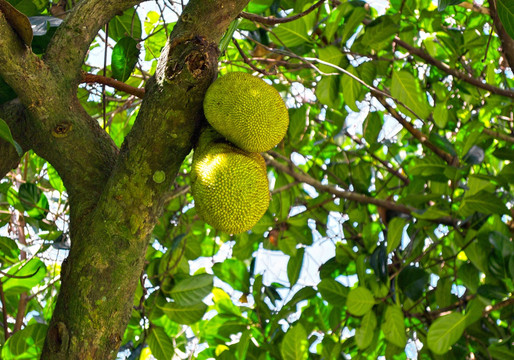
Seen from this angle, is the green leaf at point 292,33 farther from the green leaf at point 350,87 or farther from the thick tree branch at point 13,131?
the thick tree branch at point 13,131

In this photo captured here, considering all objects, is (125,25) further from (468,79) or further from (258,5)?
(468,79)

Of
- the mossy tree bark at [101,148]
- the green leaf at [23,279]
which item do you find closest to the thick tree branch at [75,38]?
the mossy tree bark at [101,148]

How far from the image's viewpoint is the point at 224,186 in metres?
0.98

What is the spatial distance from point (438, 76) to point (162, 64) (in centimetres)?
164

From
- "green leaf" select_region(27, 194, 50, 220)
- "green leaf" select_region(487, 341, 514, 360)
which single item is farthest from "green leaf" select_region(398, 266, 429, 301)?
"green leaf" select_region(27, 194, 50, 220)

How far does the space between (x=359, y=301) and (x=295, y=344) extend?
21 centimetres

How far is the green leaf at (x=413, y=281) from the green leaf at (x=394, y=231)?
82mm

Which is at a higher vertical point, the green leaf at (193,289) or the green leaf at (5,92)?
the green leaf at (5,92)

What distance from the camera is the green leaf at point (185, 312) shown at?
1.54m

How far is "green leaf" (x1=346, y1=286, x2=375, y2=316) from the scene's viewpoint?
Answer: 151 centimetres

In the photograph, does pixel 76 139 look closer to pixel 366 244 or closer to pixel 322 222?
pixel 366 244

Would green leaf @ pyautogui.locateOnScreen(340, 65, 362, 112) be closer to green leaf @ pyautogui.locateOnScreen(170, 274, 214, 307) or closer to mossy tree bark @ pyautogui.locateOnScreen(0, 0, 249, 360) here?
green leaf @ pyautogui.locateOnScreen(170, 274, 214, 307)

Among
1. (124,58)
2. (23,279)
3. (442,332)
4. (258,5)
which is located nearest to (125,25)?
(258,5)

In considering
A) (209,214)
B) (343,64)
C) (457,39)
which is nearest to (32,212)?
(209,214)
